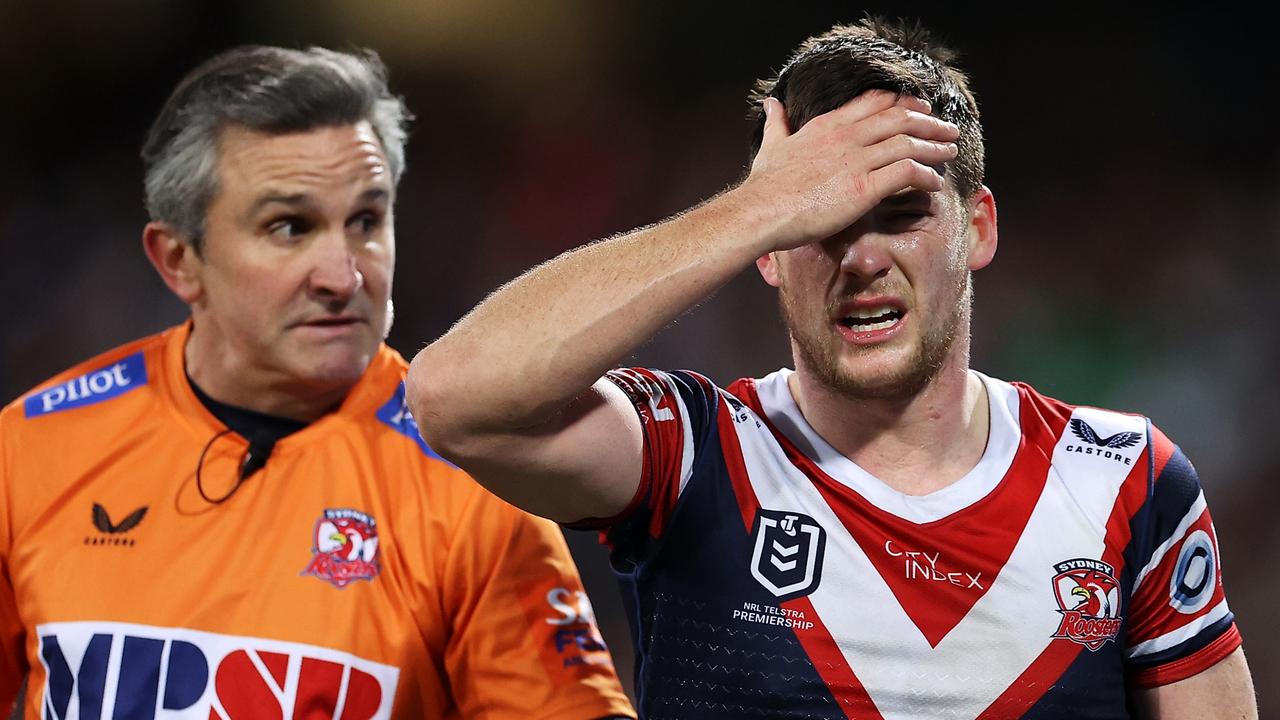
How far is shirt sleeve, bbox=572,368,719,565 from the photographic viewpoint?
2076 mm

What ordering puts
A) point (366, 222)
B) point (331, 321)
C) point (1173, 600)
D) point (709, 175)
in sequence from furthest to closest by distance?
point (709, 175) < point (366, 222) < point (331, 321) < point (1173, 600)

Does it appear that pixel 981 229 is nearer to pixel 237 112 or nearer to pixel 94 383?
pixel 237 112

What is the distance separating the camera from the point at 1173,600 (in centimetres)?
216

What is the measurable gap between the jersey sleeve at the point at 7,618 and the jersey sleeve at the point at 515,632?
0.94 metres

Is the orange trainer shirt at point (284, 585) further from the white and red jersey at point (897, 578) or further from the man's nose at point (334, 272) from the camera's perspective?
the white and red jersey at point (897, 578)

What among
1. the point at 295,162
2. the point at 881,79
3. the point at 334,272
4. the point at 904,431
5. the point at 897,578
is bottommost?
the point at 897,578

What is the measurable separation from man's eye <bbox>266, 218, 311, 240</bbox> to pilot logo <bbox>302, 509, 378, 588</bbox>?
0.62 m

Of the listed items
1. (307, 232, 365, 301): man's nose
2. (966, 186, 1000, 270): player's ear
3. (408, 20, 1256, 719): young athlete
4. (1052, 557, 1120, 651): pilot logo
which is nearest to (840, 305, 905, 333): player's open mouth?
(408, 20, 1256, 719): young athlete


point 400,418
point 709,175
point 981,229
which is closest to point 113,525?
point 400,418

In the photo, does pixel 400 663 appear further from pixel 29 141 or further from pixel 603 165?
pixel 29 141

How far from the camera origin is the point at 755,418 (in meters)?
2.28

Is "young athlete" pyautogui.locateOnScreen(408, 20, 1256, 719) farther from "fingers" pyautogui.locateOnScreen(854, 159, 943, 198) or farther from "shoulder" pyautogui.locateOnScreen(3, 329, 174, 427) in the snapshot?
"shoulder" pyautogui.locateOnScreen(3, 329, 174, 427)

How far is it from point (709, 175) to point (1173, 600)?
4461mm

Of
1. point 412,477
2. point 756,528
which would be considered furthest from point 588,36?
point 756,528
